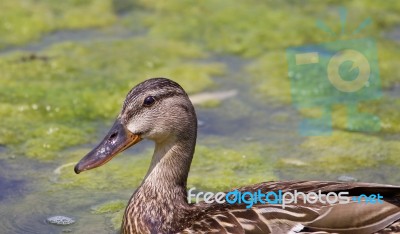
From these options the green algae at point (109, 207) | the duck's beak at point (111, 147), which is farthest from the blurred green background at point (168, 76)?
the duck's beak at point (111, 147)

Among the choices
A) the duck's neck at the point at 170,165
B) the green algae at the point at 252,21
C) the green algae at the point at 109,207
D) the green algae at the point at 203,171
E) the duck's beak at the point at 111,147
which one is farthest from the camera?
the green algae at the point at 252,21

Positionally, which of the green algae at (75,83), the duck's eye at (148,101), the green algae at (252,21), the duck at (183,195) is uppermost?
the green algae at (252,21)

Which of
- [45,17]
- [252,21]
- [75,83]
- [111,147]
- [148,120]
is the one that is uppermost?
[45,17]

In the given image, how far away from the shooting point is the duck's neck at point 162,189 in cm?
466

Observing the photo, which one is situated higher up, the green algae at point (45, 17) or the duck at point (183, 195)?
the green algae at point (45, 17)

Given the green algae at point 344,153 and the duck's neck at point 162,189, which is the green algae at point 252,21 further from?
the duck's neck at point 162,189

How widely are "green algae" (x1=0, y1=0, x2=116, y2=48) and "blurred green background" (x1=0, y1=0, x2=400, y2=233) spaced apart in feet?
0.04

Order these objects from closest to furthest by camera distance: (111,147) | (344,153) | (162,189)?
(111,147)
(162,189)
(344,153)

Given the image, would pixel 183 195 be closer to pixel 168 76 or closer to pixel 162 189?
pixel 162 189

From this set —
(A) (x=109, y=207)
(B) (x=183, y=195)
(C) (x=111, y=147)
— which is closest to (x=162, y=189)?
(B) (x=183, y=195)

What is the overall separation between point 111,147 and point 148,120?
231 mm

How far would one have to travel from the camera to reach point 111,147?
4.63 m

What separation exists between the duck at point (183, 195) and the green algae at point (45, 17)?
12.1 ft

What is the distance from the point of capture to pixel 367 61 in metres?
7.81
